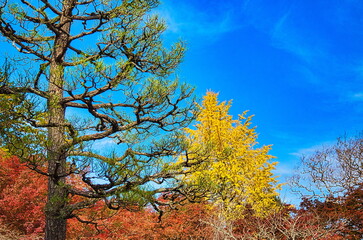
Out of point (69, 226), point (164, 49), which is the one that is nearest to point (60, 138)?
point (164, 49)

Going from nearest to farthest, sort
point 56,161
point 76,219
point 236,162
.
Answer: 1. point 56,161
2. point 76,219
3. point 236,162

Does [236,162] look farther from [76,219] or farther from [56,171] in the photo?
[56,171]

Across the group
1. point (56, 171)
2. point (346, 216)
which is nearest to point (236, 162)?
point (346, 216)

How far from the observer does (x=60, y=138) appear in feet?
19.5

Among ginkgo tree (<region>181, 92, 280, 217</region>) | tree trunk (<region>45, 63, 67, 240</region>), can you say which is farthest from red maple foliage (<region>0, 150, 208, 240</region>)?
tree trunk (<region>45, 63, 67, 240</region>)

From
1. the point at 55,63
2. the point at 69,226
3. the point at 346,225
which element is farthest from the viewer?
the point at 69,226

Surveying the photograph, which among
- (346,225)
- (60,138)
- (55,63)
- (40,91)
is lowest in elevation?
(346,225)

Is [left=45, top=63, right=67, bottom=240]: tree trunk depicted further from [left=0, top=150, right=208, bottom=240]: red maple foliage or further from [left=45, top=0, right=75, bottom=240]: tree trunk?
[left=0, top=150, right=208, bottom=240]: red maple foliage

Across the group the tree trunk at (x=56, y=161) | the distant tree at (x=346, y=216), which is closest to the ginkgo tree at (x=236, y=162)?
the distant tree at (x=346, y=216)

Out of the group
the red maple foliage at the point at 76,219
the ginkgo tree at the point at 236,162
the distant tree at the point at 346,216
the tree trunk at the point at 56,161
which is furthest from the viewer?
the ginkgo tree at the point at 236,162

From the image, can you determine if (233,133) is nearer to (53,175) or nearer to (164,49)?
(164,49)

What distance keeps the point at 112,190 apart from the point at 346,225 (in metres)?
5.68

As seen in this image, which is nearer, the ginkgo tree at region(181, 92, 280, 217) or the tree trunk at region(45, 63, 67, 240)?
the tree trunk at region(45, 63, 67, 240)

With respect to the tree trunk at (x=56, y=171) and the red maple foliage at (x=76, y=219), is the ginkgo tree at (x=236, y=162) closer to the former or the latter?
the red maple foliage at (x=76, y=219)
